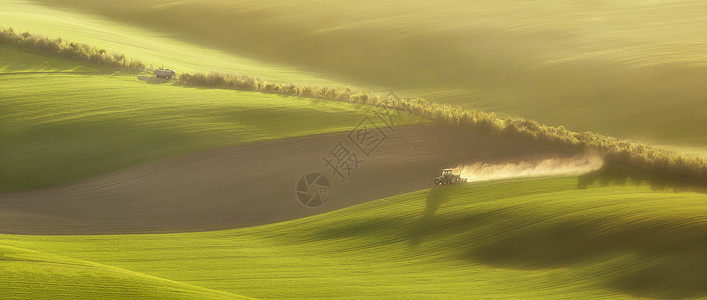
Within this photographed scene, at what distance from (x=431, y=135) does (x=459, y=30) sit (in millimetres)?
31882

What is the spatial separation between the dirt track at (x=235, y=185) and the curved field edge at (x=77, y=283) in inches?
235

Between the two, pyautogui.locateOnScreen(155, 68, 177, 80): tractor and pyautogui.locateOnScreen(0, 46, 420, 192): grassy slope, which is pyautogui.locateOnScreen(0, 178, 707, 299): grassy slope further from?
pyautogui.locateOnScreen(155, 68, 177, 80): tractor

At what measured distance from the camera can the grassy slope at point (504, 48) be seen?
41812mm

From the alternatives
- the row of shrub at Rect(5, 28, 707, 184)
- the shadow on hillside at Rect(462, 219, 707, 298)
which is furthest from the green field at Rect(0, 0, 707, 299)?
the row of shrub at Rect(5, 28, 707, 184)

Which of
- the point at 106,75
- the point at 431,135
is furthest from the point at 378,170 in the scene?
the point at 106,75

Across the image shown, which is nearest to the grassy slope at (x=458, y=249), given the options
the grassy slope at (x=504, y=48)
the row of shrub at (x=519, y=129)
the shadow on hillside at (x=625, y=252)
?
the shadow on hillside at (x=625, y=252)

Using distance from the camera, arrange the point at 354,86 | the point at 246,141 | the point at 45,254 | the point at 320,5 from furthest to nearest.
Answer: the point at 320,5
the point at 354,86
the point at 246,141
the point at 45,254

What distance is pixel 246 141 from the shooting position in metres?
32.3

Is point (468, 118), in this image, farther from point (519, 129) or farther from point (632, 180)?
point (632, 180)

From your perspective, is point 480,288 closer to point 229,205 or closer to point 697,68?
point 229,205

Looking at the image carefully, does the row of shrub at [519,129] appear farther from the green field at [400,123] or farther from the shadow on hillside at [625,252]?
the shadow on hillside at [625,252]

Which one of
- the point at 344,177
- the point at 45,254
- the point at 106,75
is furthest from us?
the point at 106,75

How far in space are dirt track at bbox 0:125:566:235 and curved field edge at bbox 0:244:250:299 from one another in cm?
597

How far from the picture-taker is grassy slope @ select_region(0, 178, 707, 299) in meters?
19.8
